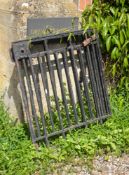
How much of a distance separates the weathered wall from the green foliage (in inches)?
13.9

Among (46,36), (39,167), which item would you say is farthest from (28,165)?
(46,36)

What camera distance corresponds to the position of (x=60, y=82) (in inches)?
172

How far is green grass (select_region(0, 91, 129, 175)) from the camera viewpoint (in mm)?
3961

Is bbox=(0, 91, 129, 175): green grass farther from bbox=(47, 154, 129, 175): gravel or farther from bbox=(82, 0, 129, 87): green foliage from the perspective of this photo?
bbox=(82, 0, 129, 87): green foliage

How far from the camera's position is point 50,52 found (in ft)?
14.1

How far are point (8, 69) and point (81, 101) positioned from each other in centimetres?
83

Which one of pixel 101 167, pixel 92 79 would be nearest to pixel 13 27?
pixel 92 79

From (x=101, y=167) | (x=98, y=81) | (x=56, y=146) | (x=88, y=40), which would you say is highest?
(x=88, y=40)

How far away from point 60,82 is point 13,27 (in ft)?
2.43

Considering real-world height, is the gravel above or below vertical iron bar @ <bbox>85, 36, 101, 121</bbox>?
below

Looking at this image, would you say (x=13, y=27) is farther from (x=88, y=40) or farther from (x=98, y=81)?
(x=98, y=81)

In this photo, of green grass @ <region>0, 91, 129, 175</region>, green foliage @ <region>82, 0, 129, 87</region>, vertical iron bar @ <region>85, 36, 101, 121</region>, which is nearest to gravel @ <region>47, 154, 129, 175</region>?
green grass @ <region>0, 91, 129, 175</region>

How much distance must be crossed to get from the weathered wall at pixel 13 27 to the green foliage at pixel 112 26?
13.9 inches

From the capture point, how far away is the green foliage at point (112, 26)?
4676 millimetres
